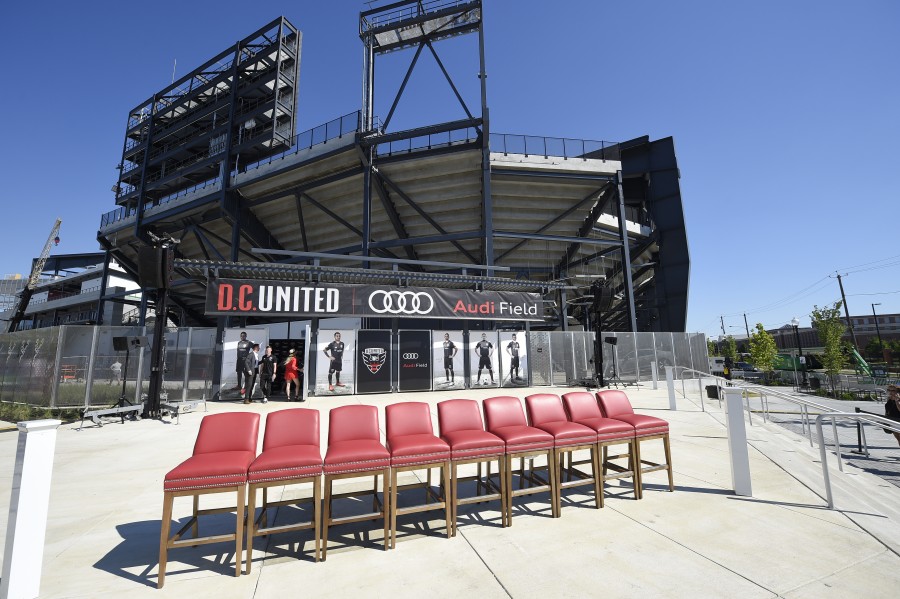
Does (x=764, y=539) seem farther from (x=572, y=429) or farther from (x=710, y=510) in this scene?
(x=572, y=429)

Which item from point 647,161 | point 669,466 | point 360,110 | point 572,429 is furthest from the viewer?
point 647,161

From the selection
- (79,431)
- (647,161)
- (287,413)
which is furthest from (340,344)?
(647,161)

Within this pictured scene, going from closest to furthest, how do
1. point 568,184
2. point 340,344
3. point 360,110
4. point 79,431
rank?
point 79,431 < point 340,344 < point 360,110 < point 568,184

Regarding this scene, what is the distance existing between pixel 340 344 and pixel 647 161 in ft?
89.2

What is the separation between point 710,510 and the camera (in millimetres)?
3861

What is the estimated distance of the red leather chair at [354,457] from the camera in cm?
319

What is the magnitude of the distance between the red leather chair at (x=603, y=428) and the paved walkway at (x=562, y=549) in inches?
10.4

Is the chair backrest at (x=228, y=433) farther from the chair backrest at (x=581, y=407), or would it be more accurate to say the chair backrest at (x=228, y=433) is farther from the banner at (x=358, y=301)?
the banner at (x=358, y=301)

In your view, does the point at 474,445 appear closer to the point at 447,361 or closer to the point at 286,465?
the point at 286,465

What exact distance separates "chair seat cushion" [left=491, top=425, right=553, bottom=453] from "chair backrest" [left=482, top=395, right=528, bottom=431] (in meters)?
0.28

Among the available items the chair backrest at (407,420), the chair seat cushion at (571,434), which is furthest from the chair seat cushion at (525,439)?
the chair backrest at (407,420)

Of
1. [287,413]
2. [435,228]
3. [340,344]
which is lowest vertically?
[287,413]

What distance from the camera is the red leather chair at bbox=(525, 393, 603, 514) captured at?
3934 millimetres

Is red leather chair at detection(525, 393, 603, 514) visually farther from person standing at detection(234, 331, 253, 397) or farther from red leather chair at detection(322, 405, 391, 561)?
person standing at detection(234, 331, 253, 397)
